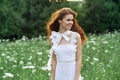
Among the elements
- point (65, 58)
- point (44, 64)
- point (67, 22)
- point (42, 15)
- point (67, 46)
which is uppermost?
point (67, 22)

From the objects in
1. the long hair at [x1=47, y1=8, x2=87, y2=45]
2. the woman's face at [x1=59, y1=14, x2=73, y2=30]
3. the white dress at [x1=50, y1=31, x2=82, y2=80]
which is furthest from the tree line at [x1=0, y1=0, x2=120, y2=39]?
the woman's face at [x1=59, y1=14, x2=73, y2=30]

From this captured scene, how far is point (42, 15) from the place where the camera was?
31047 mm

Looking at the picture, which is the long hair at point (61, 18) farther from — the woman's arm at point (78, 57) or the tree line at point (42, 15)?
the tree line at point (42, 15)

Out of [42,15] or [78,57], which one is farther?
[42,15]

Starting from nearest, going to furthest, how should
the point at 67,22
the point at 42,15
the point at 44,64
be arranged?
1. the point at 67,22
2. the point at 44,64
3. the point at 42,15

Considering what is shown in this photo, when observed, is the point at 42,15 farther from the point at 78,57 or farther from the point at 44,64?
the point at 78,57

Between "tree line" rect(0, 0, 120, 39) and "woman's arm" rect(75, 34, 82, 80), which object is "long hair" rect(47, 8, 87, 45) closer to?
"woman's arm" rect(75, 34, 82, 80)

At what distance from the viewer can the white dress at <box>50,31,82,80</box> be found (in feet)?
21.8

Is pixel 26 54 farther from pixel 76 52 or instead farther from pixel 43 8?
pixel 43 8

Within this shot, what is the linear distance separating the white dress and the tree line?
76.1ft

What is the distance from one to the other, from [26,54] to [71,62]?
6.96 metres

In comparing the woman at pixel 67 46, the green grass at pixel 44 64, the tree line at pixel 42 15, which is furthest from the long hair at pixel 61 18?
the tree line at pixel 42 15

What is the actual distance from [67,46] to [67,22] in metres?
0.30

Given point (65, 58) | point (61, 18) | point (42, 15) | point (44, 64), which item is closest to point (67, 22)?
point (61, 18)
